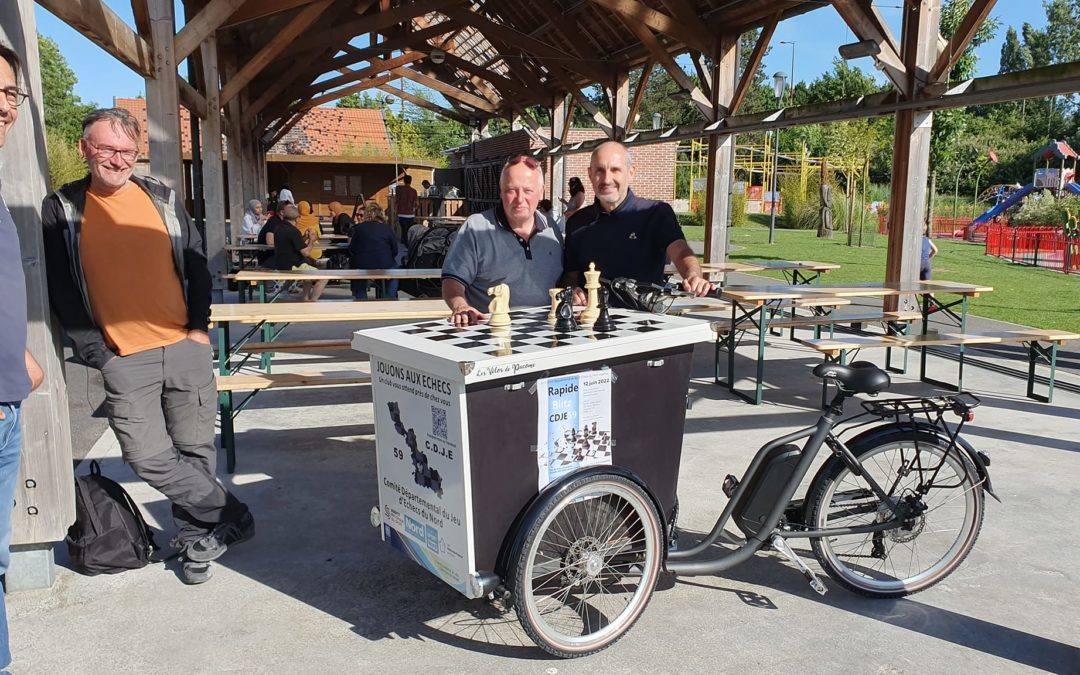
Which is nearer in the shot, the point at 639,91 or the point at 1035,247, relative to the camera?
the point at 639,91

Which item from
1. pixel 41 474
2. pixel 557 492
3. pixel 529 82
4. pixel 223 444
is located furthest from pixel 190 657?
pixel 529 82

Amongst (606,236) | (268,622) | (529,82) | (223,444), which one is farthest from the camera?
(529,82)

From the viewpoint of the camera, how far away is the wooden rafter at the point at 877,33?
8766mm

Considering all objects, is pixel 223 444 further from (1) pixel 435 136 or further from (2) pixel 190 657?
(1) pixel 435 136

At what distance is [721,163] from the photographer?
40.5 feet

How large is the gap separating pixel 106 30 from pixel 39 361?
3.50 metres

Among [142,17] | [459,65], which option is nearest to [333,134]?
[459,65]

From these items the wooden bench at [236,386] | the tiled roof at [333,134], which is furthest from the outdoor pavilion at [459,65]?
the tiled roof at [333,134]

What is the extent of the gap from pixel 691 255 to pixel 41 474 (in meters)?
2.84

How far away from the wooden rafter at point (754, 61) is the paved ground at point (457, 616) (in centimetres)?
832

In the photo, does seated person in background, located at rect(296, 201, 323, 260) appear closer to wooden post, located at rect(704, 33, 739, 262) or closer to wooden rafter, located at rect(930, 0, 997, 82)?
wooden post, located at rect(704, 33, 739, 262)

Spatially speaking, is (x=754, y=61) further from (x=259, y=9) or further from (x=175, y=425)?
(x=175, y=425)

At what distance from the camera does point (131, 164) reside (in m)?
3.14

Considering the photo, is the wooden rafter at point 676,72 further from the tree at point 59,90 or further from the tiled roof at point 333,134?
the tree at point 59,90
